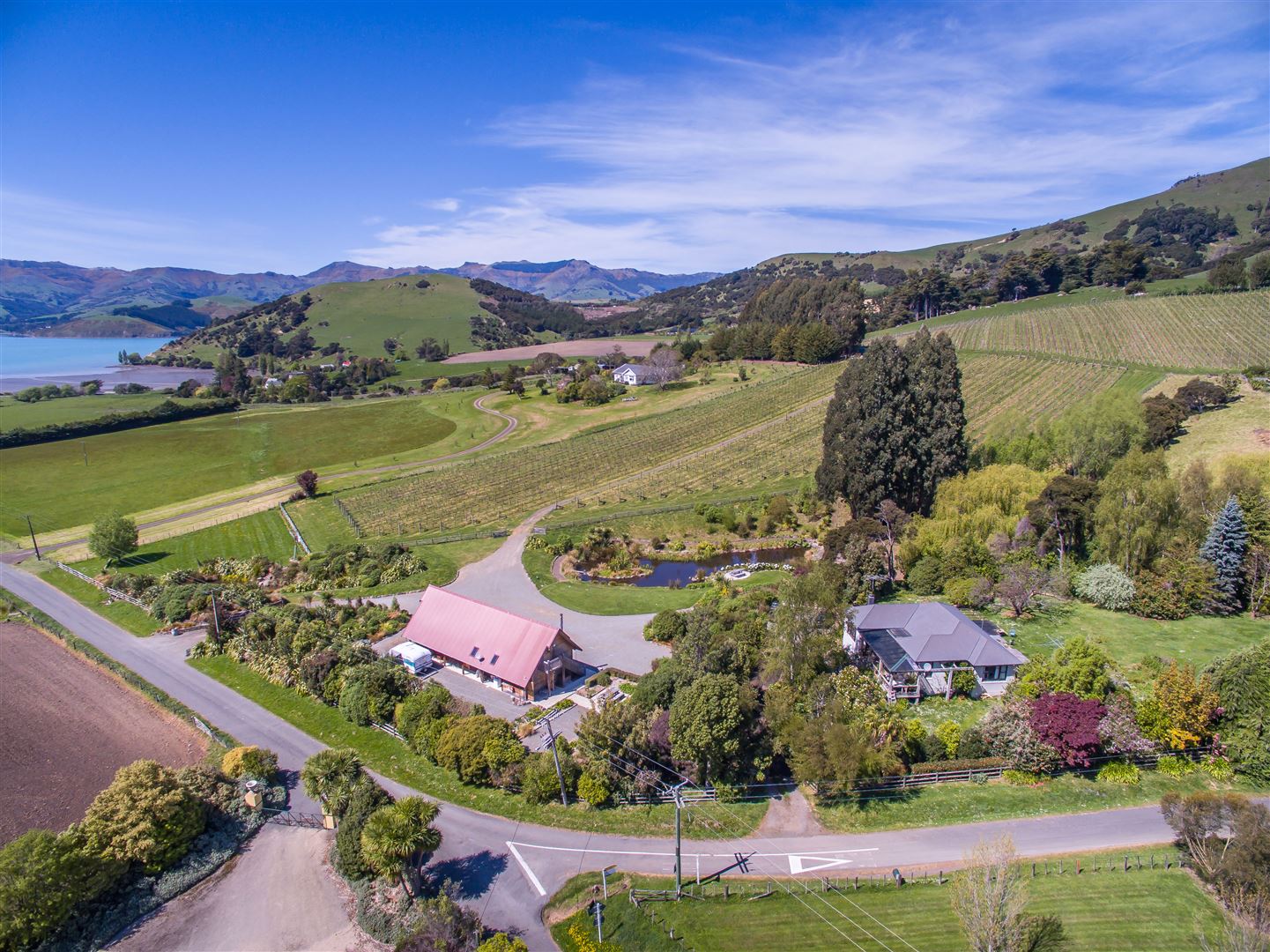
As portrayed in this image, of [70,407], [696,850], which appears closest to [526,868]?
[696,850]

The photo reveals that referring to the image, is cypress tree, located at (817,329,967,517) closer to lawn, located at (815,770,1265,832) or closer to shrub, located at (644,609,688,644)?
shrub, located at (644,609,688,644)

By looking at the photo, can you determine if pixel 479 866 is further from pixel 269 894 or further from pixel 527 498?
pixel 527 498

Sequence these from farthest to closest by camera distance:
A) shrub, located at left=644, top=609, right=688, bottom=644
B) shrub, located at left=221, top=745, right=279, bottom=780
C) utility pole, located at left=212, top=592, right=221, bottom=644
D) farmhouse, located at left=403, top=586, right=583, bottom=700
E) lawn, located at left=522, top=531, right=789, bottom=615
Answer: lawn, located at left=522, top=531, right=789, bottom=615 < utility pole, located at left=212, top=592, right=221, bottom=644 < shrub, located at left=644, top=609, right=688, bottom=644 < farmhouse, located at left=403, top=586, right=583, bottom=700 < shrub, located at left=221, top=745, right=279, bottom=780

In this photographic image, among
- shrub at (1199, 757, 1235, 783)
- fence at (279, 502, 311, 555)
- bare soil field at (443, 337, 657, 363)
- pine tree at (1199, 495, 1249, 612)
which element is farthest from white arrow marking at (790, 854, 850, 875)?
bare soil field at (443, 337, 657, 363)

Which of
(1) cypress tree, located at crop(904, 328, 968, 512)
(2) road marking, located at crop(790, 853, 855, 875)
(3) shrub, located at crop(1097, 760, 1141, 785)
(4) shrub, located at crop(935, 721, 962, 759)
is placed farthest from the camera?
(1) cypress tree, located at crop(904, 328, 968, 512)

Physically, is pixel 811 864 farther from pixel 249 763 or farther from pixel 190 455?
pixel 190 455

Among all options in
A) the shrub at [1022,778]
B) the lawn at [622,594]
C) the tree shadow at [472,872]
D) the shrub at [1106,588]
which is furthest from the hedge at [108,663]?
the shrub at [1106,588]

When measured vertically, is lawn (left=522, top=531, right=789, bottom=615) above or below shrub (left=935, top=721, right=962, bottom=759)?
below
